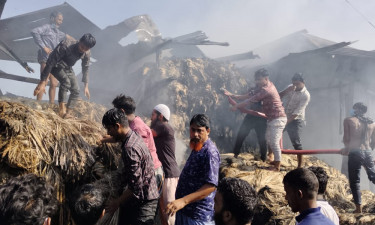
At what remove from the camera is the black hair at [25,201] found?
140 cm

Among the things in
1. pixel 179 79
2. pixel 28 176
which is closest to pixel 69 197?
pixel 28 176

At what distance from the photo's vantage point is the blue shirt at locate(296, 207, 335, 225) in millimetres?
1735

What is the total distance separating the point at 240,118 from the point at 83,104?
21.7ft

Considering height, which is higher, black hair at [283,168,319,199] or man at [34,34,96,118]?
man at [34,34,96,118]

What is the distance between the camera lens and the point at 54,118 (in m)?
3.64

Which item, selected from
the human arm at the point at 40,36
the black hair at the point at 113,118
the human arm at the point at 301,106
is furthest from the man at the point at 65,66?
the human arm at the point at 301,106

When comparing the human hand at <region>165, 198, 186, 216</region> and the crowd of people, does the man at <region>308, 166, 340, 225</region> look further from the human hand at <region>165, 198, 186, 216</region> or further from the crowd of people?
the human hand at <region>165, 198, 186, 216</region>

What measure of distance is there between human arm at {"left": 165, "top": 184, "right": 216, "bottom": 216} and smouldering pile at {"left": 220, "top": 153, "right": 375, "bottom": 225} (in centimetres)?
228

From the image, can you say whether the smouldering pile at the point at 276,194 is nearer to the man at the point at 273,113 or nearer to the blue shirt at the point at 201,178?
the man at the point at 273,113

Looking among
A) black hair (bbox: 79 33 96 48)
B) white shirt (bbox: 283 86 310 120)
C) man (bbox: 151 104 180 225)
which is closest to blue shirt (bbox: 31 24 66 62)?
black hair (bbox: 79 33 96 48)

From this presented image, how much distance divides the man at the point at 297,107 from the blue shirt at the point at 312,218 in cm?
448

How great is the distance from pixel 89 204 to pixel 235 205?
1973 millimetres

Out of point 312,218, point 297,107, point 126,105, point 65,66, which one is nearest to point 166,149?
point 126,105

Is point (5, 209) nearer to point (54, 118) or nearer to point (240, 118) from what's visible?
point (54, 118)
